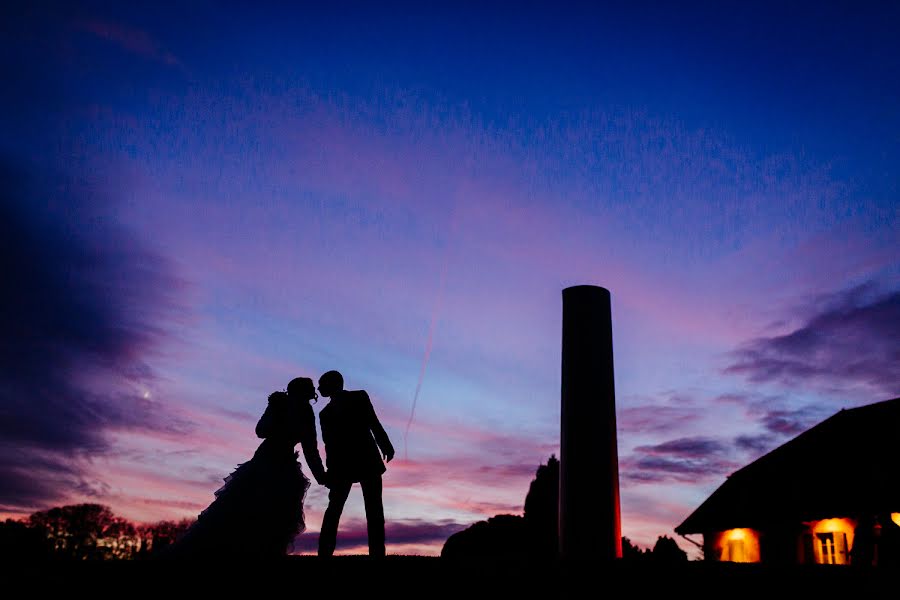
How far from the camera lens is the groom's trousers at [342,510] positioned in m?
7.05

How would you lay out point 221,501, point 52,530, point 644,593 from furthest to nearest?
point 52,530 < point 221,501 < point 644,593

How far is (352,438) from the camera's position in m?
7.18

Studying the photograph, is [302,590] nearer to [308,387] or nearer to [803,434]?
[308,387]

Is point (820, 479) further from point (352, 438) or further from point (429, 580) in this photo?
point (429, 580)

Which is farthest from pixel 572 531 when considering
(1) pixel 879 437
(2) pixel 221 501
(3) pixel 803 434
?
(3) pixel 803 434

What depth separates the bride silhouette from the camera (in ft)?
22.4

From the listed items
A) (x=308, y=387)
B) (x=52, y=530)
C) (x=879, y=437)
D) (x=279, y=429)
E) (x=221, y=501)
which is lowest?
(x=52, y=530)

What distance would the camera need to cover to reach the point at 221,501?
7.02m

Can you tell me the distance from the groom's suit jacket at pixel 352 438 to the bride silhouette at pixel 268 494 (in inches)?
11.6

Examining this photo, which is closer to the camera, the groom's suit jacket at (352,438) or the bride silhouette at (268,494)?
the bride silhouette at (268,494)

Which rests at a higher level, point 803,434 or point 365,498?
point 803,434

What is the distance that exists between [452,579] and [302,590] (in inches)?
49.8

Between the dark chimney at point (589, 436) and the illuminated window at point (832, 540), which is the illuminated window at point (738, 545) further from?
the dark chimney at point (589, 436)

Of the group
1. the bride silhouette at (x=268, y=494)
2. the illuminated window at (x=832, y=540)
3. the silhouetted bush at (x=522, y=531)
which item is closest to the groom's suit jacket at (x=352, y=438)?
the bride silhouette at (x=268, y=494)
